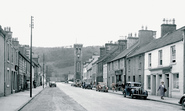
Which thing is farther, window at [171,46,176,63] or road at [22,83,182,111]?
window at [171,46,176,63]

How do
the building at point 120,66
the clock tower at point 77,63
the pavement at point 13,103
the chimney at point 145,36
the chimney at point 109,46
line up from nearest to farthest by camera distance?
1. the pavement at point 13,103
2. the chimney at point 145,36
3. the building at point 120,66
4. the chimney at point 109,46
5. the clock tower at point 77,63

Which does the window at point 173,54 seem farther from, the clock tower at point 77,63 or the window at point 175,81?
the clock tower at point 77,63

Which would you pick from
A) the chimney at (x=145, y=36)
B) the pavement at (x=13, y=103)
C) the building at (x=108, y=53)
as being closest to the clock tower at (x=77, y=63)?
the building at (x=108, y=53)

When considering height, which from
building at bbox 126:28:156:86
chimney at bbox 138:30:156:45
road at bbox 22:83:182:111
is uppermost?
chimney at bbox 138:30:156:45

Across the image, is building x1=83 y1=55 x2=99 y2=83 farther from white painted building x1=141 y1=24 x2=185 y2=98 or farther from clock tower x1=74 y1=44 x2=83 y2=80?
white painted building x1=141 y1=24 x2=185 y2=98

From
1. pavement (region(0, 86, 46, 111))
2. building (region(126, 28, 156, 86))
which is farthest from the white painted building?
pavement (region(0, 86, 46, 111))

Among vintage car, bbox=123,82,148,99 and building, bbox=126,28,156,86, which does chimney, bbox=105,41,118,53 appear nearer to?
building, bbox=126,28,156,86

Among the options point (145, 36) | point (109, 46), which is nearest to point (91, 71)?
point (109, 46)

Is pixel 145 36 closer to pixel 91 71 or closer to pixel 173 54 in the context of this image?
pixel 173 54

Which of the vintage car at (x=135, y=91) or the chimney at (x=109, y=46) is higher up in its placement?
the chimney at (x=109, y=46)

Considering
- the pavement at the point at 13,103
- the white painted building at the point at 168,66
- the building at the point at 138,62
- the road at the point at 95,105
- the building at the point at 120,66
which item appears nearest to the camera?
the pavement at the point at 13,103

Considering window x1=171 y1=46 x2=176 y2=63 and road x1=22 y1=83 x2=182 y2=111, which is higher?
window x1=171 y1=46 x2=176 y2=63

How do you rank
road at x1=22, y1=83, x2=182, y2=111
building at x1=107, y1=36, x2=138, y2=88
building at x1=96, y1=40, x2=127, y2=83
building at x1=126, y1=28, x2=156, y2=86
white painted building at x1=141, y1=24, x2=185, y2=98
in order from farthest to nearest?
building at x1=96, y1=40, x2=127, y2=83 < building at x1=107, y1=36, x2=138, y2=88 < building at x1=126, y1=28, x2=156, y2=86 < white painted building at x1=141, y1=24, x2=185, y2=98 < road at x1=22, y1=83, x2=182, y2=111

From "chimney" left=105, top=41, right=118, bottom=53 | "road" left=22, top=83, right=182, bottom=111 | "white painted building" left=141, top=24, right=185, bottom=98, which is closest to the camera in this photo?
"road" left=22, top=83, right=182, bottom=111
